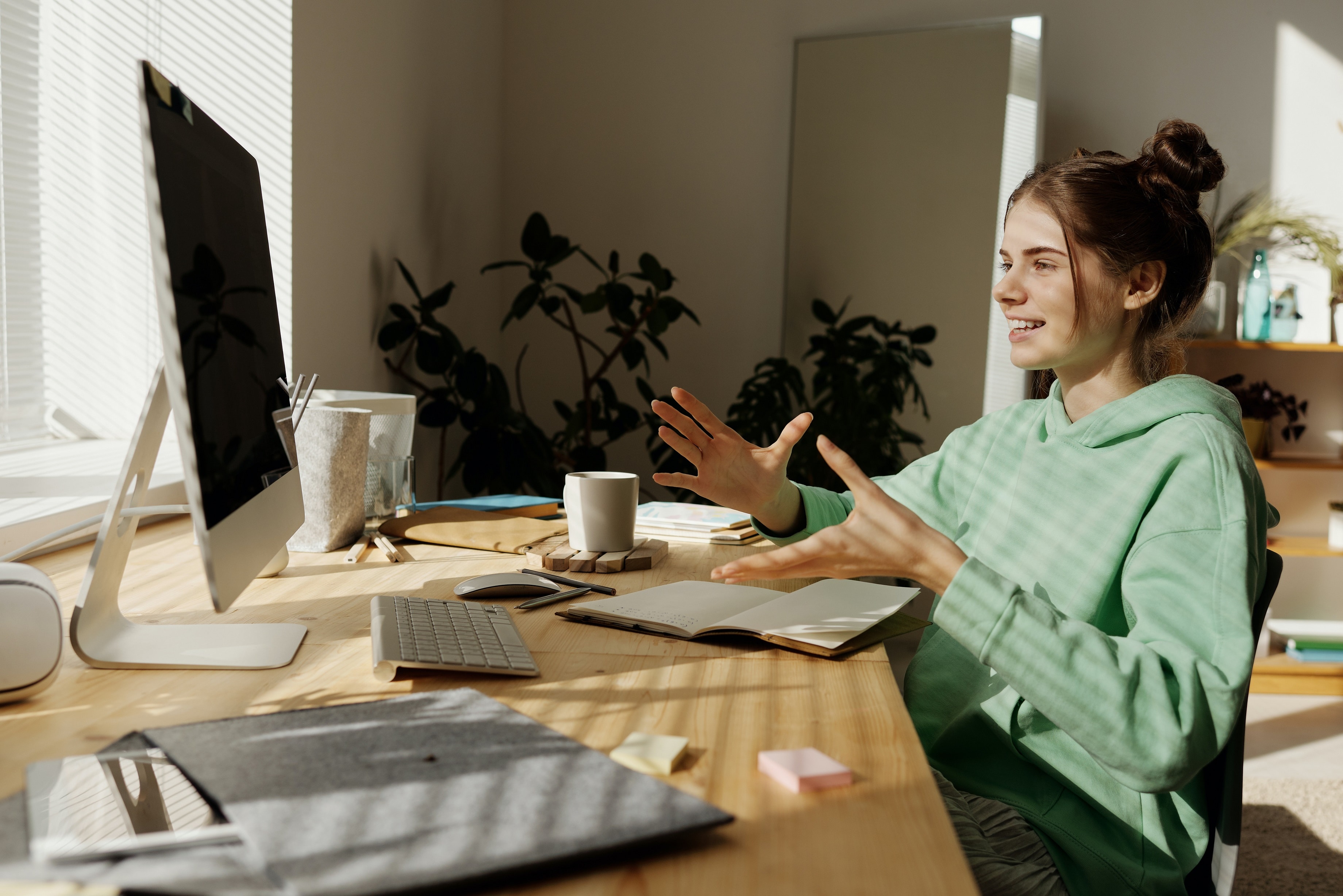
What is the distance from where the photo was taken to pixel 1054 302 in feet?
3.80

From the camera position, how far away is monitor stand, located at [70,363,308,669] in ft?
2.83

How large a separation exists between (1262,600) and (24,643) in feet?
3.52

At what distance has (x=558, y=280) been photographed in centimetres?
362

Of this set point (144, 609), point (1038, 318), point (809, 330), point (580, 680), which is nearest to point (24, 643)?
point (144, 609)

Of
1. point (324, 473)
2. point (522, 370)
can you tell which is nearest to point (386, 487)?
point (324, 473)

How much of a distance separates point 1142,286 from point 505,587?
0.81 m

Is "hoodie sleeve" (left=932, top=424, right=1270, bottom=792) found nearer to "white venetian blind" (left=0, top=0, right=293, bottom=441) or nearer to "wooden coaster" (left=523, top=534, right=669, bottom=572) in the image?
"wooden coaster" (left=523, top=534, right=669, bottom=572)

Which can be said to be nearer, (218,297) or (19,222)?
(218,297)

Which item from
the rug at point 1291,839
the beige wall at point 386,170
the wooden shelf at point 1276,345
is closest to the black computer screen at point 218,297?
the beige wall at point 386,170

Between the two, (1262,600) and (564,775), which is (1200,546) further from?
(564,775)

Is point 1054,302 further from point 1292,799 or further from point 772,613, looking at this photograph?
point 1292,799

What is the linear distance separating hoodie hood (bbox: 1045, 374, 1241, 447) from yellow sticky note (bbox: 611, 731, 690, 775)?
2.02 feet

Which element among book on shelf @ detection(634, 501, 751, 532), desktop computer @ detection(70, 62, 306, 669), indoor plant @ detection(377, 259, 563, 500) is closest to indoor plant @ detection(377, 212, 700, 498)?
indoor plant @ detection(377, 259, 563, 500)

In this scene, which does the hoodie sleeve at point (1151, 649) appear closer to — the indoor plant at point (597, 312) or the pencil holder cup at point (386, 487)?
the pencil holder cup at point (386, 487)
